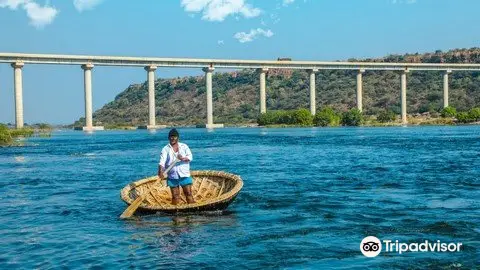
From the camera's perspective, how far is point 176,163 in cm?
1559

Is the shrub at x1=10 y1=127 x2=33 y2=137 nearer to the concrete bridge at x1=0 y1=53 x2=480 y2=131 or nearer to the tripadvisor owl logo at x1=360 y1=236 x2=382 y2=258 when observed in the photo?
the concrete bridge at x1=0 y1=53 x2=480 y2=131

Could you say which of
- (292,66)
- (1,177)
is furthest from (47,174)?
(292,66)

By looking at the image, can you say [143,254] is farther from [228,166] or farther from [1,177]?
[228,166]

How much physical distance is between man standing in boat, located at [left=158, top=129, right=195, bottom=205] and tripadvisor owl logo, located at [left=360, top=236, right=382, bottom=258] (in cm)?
489

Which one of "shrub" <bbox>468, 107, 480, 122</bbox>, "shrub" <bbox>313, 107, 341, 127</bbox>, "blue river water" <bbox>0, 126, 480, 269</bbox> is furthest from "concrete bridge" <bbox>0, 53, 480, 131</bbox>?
"blue river water" <bbox>0, 126, 480, 269</bbox>

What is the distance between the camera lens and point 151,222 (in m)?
14.8

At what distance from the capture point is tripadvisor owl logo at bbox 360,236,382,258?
1099 centimetres

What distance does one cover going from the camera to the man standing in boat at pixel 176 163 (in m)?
15.1

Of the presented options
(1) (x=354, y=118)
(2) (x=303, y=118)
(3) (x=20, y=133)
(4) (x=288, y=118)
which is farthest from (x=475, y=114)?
(3) (x=20, y=133)

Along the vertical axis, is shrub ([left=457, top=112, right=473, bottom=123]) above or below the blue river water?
above

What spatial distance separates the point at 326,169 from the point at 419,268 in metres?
19.2

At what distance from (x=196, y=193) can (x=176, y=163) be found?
272 cm

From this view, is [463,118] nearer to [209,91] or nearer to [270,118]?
[270,118]

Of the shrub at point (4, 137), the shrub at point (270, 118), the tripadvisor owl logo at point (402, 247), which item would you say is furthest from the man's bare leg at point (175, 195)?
the shrub at point (270, 118)
